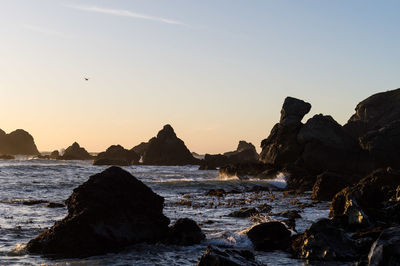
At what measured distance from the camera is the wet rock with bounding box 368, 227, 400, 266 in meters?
11.9

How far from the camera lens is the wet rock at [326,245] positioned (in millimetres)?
15064

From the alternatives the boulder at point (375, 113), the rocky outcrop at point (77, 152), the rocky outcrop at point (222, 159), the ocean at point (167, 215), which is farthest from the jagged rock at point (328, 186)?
the rocky outcrop at point (77, 152)

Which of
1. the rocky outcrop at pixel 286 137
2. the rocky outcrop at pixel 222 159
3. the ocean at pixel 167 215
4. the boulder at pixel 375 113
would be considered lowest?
the ocean at pixel 167 215

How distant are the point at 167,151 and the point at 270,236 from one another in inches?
4481

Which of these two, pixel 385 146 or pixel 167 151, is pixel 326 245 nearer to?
pixel 385 146

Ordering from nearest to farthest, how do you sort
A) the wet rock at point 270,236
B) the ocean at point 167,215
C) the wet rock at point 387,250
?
the wet rock at point 387,250 → the ocean at point 167,215 → the wet rock at point 270,236

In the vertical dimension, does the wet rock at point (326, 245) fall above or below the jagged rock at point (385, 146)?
below

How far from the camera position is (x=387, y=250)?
39.6 feet

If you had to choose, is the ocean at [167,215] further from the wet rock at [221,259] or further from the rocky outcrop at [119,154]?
the rocky outcrop at [119,154]

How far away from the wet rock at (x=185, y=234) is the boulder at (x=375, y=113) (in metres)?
70.6

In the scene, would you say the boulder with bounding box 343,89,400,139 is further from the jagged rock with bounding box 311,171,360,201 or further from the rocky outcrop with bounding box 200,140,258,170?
the jagged rock with bounding box 311,171,360,201

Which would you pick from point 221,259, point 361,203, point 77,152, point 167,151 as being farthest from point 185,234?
point 77,152

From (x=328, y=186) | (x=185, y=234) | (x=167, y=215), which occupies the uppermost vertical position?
(x=328, y=186)

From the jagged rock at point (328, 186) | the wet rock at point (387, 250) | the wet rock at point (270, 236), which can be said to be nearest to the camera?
the wet rock at point (387, 250)
